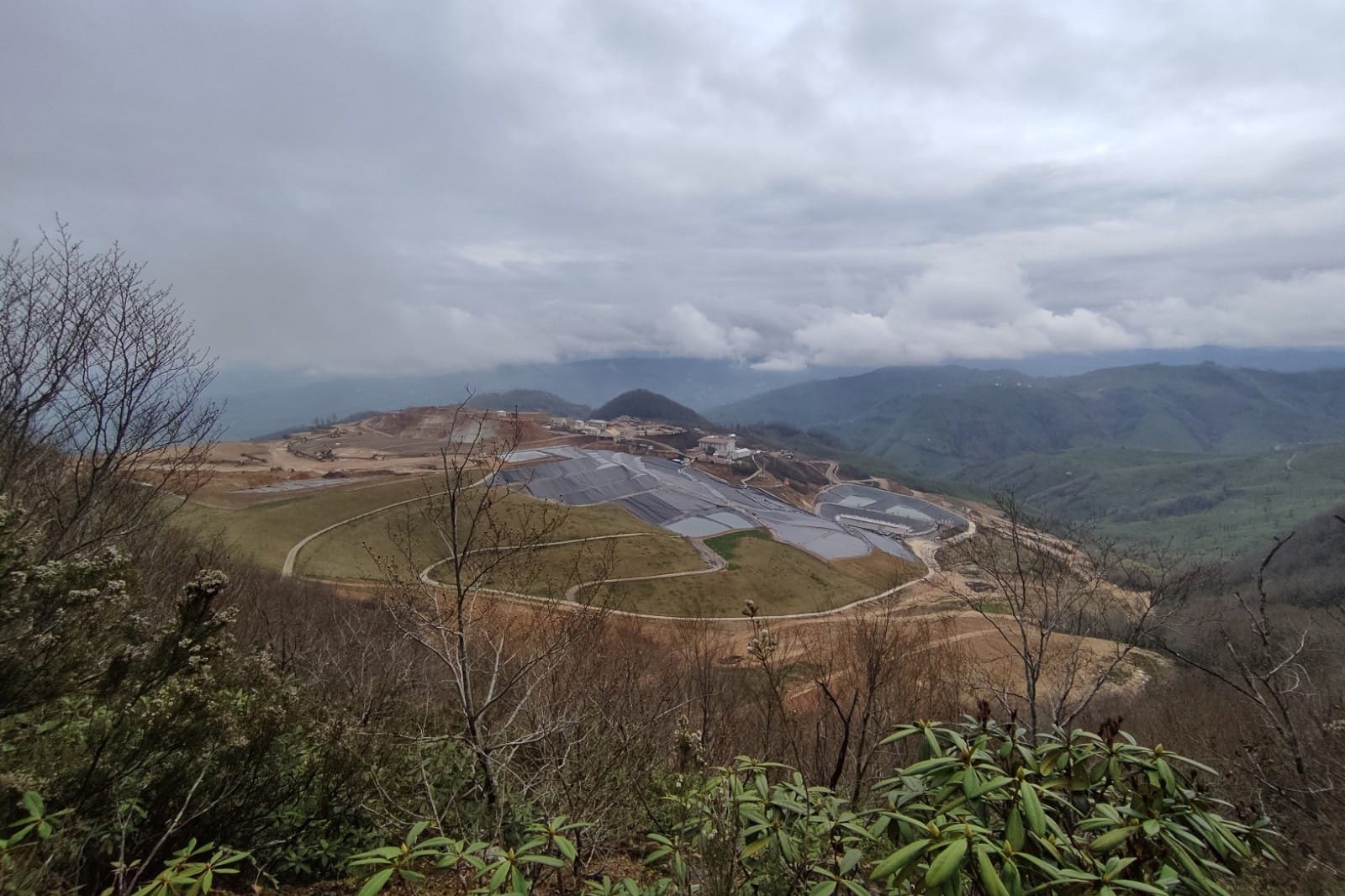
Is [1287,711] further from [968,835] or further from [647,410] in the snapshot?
[647,410]

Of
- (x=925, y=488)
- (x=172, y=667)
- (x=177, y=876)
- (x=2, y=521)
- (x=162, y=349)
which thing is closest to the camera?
(x=177, y=876)

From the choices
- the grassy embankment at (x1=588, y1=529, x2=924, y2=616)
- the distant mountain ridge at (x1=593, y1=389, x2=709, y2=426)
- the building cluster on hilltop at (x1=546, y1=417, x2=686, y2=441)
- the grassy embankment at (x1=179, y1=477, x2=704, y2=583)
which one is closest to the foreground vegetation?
the grassy embankment at (x1=179, y1=477, x2=704, y2=583)

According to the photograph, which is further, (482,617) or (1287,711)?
(482,617)

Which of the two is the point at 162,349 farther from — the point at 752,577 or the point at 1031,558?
the point at 752,577

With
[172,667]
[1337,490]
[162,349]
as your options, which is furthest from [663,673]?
[1337,490]

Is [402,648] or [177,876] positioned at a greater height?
[177,876]

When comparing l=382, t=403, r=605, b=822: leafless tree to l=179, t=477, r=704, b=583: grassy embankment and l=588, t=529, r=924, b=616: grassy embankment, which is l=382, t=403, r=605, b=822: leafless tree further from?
l=588, t=529, r=924, b=616: grassy embankment

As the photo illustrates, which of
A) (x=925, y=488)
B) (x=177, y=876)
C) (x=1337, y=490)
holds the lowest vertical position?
(x=1337, y=490)

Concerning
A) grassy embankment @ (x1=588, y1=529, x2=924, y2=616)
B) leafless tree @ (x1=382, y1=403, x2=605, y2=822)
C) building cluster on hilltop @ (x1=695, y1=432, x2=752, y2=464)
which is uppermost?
leafless tree @ (x1=382, y1=403, x2=605, y2=822)

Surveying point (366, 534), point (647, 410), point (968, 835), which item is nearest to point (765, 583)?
point (366, 534)
